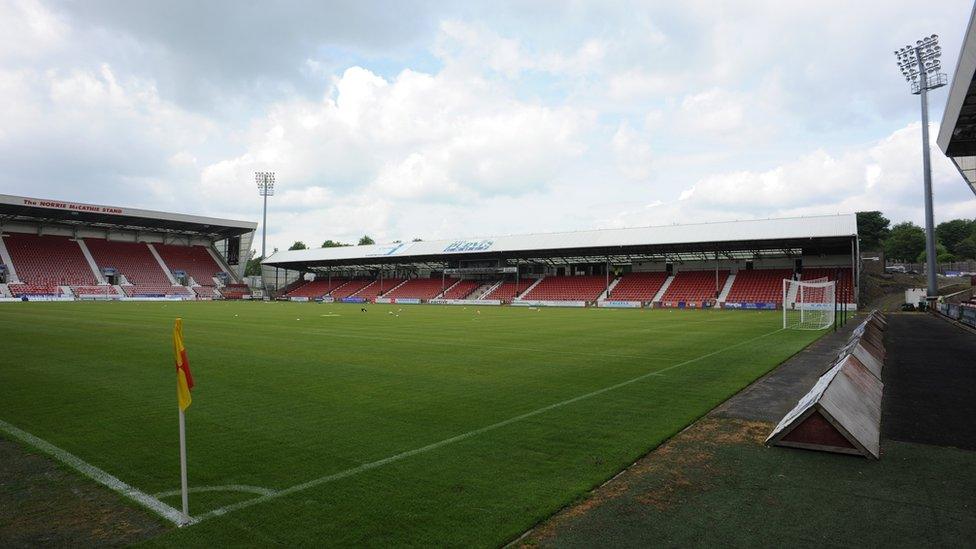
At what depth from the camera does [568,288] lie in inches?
2249

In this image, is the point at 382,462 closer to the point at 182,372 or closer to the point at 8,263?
the point at 182,372

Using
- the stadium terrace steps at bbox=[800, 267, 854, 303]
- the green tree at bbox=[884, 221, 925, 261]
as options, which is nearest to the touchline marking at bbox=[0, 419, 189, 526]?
the stadium terrace steps at bbox=[800, 267, 854, 303]

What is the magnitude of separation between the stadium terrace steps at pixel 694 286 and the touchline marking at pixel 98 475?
155ft

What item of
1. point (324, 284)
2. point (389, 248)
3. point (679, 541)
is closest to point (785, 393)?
point (679, 541)

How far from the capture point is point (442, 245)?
62.8 metres

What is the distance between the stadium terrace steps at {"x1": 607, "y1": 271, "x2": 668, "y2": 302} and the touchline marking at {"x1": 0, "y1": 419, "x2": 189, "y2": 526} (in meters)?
47.4

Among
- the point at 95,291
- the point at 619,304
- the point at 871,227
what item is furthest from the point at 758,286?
the point at 95,291

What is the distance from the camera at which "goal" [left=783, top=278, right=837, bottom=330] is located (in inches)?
943

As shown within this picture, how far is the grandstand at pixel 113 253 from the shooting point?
57.3m

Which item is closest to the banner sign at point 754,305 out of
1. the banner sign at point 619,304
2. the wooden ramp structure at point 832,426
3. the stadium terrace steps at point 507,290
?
the banner sign at point 619,304

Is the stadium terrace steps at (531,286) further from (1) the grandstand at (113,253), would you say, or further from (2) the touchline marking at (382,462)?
(2) the touchline marking at (382,462)

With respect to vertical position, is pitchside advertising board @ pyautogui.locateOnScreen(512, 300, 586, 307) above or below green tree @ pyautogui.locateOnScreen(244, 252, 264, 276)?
below

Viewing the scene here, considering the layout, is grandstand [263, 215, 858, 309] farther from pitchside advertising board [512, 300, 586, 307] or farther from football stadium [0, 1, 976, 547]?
football stadium [0, 1, 976, 547]

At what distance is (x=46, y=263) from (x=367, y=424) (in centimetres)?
7345
